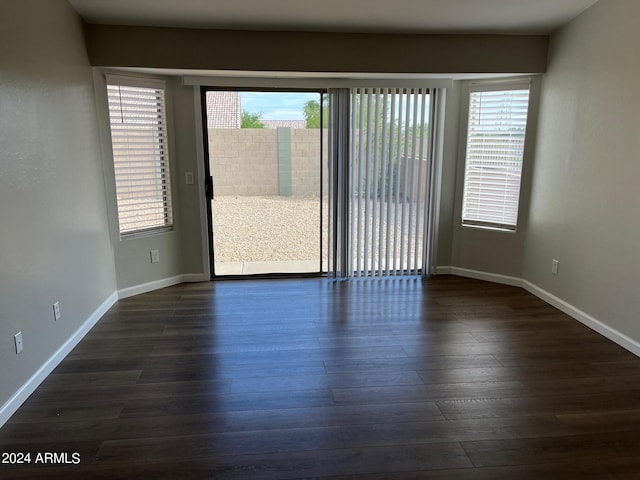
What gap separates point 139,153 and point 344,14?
88.8 inches

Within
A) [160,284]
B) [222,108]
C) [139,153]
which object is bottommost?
[160,284]

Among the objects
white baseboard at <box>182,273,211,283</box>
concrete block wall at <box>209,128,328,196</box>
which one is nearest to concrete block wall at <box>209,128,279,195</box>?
concrete block wall at <box>209,128,328,196</box>

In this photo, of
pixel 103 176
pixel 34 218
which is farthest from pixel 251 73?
pixel 34 218

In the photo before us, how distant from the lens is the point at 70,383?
2.65 metres

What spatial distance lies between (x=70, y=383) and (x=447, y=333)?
2.65m

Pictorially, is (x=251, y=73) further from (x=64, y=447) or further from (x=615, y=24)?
(x=64, y=447)

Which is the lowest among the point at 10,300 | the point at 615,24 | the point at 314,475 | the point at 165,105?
the point at 314,475

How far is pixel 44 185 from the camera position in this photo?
277 centimetres

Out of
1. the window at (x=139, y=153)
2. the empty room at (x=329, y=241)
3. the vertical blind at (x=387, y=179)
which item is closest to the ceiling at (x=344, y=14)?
the empty room at (x=329, y=241)

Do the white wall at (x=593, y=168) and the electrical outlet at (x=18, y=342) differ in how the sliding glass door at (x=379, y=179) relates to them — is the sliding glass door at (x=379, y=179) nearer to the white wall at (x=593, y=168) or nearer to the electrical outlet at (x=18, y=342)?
the white wall at (x=593, y=168)

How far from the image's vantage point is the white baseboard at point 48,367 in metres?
2.31

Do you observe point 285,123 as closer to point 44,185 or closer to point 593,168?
point 44,185

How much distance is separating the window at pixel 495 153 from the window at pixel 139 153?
3159 mm

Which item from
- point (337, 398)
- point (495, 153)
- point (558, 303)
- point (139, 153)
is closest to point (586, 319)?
point (558, 303)
